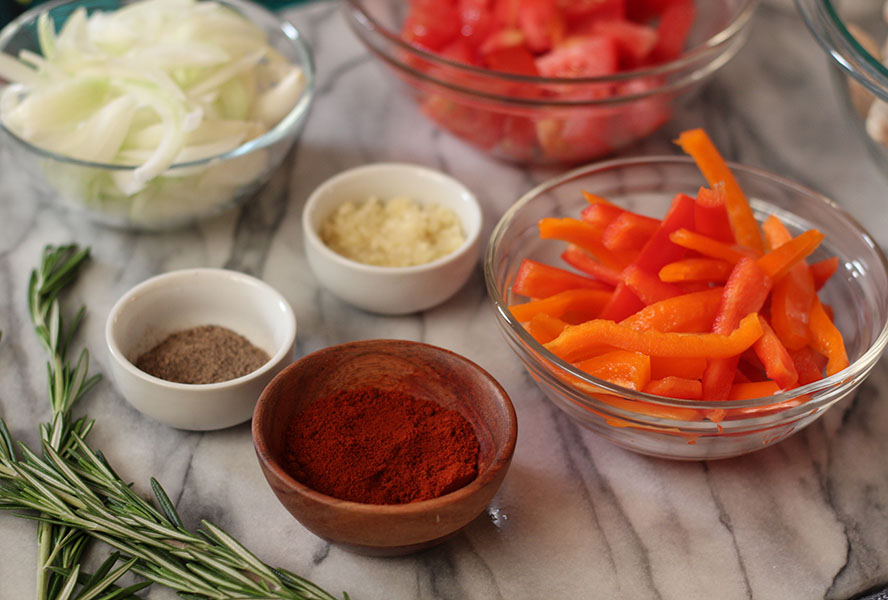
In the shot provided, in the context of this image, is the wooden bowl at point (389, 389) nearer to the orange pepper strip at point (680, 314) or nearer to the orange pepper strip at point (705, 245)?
the orange pepper strip at point (680, 314)

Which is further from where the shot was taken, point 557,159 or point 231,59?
point 557,159

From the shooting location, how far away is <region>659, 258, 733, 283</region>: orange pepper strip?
53.5 inches

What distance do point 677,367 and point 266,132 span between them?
0.94 meters

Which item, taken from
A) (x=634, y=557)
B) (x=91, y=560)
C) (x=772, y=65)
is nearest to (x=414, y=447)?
(x=634, y=557)

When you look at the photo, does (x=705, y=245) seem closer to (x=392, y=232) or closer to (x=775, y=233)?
(x=775, y=233)

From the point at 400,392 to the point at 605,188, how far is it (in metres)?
0.65

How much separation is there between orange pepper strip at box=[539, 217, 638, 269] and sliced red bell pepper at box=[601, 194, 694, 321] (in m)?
0.04

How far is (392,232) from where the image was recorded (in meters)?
1.68

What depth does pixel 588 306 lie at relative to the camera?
143 centimetres

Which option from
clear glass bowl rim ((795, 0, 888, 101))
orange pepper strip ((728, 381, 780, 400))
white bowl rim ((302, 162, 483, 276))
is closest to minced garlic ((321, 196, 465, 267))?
white bowl rim ((302, 162, 483, 276))

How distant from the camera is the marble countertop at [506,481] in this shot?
1245 millimetres

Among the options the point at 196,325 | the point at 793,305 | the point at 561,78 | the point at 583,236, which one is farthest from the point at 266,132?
the point at 793,305

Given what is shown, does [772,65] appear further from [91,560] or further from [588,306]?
[91,560]

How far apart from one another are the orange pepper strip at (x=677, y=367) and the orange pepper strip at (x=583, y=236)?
8.4 inches
